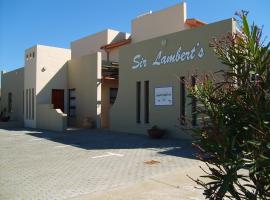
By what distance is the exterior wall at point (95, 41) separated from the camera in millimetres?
29391

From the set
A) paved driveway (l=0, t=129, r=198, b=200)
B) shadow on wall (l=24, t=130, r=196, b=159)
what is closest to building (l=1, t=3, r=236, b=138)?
shadow on wall (l=24, t=130, r=196, b=159)

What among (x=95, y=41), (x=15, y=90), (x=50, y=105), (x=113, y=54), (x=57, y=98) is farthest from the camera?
(x=95, y=41)

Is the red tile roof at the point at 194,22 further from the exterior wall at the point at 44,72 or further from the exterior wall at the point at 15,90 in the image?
the exterior wall at the point at 15,90

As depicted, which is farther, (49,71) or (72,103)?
(72,103)

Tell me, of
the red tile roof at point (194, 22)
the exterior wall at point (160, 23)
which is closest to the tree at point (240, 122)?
the red tile roof at point (194, 22)

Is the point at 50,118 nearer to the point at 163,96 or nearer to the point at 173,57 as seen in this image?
the point at 163,96

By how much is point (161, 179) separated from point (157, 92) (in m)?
9.98

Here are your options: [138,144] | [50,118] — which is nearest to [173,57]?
[138,144]

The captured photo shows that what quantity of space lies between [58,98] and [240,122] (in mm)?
23834

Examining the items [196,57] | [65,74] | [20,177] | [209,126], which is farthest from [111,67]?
[209,126]

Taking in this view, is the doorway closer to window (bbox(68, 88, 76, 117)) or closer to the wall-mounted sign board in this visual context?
window (bbox(68, 88, 76, 117))

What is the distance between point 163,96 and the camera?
694 inches

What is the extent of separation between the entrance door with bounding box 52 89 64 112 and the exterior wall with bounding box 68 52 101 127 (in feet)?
2.98

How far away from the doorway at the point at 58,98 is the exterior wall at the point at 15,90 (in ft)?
12.7
